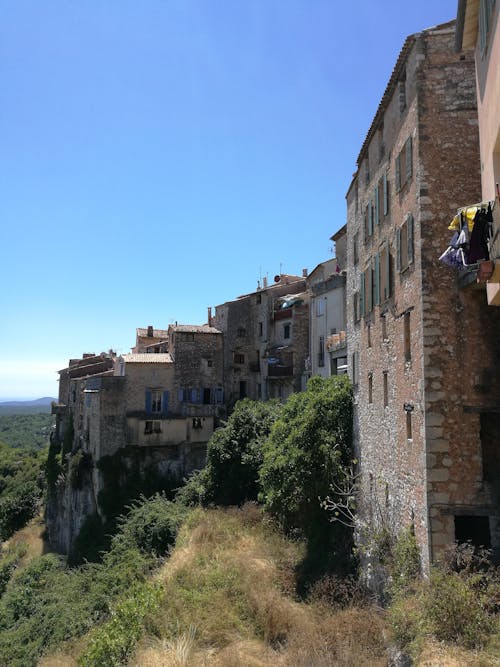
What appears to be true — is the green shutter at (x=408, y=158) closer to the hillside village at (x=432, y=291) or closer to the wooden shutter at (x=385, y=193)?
the hillside village at (x=432, y=291)

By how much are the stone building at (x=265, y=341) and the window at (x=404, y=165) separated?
2713 cm

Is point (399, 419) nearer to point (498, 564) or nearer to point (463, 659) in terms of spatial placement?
point (498, 564)

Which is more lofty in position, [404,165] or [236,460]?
[404,165]

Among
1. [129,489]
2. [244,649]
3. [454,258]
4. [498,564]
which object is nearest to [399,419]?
[498,564]

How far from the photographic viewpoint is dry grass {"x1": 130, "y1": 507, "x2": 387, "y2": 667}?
12523 millimetres

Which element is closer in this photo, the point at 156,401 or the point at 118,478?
the point at 118,478

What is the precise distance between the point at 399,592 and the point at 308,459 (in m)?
7.64

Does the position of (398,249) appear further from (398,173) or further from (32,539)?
(32,539)

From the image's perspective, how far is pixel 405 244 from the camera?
14305 millimetres

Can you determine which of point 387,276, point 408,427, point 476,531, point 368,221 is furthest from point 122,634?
point 368,221

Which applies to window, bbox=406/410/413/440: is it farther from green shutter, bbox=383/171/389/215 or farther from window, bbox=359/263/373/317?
green shutter, bbox=383/171/389/215

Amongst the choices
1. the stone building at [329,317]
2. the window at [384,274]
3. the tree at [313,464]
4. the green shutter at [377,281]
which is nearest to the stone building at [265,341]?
the stone building at [329,317]

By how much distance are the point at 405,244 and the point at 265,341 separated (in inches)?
1231

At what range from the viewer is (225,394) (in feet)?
145
